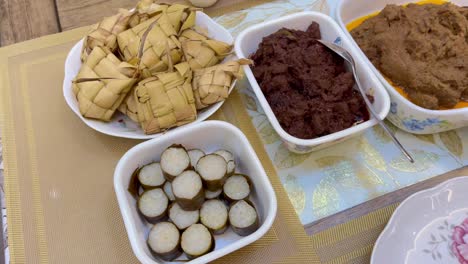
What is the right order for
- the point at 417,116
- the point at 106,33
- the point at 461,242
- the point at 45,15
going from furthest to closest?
the point at 45,15 < the point at 106,33 < the point at 417,116 < the point at 461,242

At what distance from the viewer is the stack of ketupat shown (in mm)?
1016

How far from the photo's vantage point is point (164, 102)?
102 centimetres

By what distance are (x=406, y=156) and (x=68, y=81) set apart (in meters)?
0.94

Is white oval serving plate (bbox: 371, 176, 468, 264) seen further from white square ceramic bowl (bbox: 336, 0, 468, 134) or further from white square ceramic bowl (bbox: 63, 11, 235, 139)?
white square ceramic bowl (bbox: 63, 11, 235, 139)

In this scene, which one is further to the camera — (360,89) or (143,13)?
(143,13)

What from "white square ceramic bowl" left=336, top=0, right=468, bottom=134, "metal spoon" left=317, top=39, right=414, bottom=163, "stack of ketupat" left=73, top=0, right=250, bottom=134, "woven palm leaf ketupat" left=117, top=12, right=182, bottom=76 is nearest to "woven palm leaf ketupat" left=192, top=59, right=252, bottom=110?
"stack of ketupat" left=73, top=0, right=250, bottom=134

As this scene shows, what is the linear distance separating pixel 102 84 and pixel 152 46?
6.6 inches

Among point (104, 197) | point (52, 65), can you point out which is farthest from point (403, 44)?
point (52, 65)

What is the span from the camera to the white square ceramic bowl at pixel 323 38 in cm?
95

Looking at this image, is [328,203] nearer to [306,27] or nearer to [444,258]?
[444,258]

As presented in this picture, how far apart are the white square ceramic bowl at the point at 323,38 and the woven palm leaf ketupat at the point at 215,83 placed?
0.03m

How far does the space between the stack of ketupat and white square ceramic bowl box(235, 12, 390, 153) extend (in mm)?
74

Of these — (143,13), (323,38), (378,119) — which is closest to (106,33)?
(143,13)

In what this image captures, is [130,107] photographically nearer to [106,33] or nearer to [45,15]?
[106,33]
